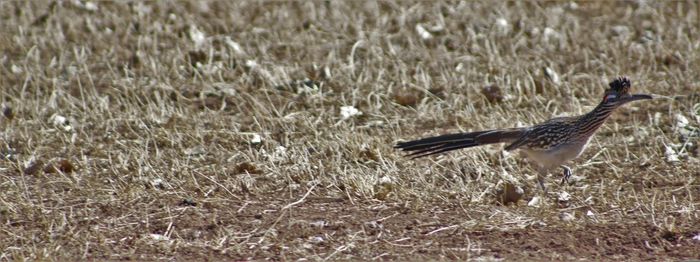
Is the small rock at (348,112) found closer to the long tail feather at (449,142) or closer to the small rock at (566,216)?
the long tail feather at (449,142)

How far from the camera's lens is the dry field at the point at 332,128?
6.34 m

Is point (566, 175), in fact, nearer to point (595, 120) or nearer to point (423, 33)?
point (595, 120)

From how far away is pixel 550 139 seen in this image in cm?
741

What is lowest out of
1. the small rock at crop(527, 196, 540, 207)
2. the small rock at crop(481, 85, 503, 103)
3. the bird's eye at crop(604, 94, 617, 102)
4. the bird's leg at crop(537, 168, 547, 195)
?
the small rock at crop(527, 196, 540, 207)

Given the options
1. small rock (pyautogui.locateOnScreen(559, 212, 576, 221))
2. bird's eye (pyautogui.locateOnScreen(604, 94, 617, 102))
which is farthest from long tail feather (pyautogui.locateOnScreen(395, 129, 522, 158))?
small rock (pyautogui.locateOnScreen(559, 212, 576, 221))

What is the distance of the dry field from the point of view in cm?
634

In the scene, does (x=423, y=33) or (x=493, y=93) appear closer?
(x=493, y=93)

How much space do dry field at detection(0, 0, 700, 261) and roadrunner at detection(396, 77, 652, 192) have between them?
6.7 inches

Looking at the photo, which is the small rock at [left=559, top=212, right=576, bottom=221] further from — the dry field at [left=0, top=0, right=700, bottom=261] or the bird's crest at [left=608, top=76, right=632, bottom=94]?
the bird's crest at [left=608, top=76, right=632, bottom=94]

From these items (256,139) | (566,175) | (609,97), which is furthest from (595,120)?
(256,139)

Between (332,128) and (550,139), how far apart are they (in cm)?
170

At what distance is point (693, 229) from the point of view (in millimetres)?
6328

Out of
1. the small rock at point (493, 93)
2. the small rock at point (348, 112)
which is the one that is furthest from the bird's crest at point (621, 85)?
the small rock at point (348, 112)

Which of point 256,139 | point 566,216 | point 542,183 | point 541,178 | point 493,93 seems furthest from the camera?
point 493,93
